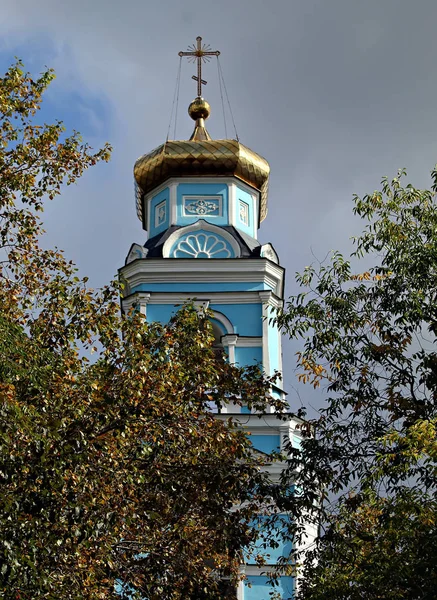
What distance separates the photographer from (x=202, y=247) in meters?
16.1

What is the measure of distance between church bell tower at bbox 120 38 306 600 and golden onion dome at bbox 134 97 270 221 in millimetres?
17

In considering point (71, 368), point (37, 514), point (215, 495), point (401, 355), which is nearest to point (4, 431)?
point (37, 514)

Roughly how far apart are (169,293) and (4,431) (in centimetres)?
937

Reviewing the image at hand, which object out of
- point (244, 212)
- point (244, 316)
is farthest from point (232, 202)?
point (244, 316)

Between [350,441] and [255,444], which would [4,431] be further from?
[255,444]

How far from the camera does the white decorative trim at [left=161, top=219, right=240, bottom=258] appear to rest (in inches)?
629

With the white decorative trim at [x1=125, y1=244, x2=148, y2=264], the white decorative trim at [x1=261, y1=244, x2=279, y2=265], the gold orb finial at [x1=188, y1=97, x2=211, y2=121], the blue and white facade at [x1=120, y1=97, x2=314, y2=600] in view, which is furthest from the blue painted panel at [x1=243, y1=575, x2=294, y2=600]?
the gold orb finial at [x1=188, y1=97, x2=211, y2=121]

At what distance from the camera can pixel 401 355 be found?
27.5 ft

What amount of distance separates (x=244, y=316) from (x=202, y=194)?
8.83ft

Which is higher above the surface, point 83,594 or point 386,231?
point 386,231

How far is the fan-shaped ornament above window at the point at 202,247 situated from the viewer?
15977mm

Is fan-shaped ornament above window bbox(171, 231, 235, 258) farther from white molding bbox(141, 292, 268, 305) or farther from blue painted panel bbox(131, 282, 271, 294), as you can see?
white molding bbox(141, 292, 268, 305)

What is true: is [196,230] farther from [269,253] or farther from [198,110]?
[198,110]

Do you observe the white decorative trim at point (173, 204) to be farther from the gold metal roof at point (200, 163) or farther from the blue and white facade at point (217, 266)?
the gold metal roof at point (200, 163)
